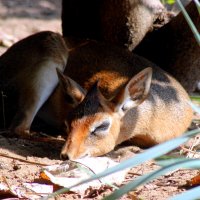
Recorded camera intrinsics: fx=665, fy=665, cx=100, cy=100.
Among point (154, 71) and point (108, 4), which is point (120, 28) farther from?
point (154, 71)

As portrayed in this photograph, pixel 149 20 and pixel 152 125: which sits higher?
pixel 149 20

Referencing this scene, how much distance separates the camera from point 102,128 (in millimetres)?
5594

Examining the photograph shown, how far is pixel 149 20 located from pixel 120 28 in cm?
37

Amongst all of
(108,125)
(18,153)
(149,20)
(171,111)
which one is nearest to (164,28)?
(149,20)

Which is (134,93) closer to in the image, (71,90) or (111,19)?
(71,90)

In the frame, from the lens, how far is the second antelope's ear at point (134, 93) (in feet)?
18.8

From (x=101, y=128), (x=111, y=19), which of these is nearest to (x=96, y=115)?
(x=101, y=128)

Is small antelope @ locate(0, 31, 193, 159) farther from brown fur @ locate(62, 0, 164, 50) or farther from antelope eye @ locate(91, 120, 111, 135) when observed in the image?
brown fur @ locate(62, 0, 164, 50)

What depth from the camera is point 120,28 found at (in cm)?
715

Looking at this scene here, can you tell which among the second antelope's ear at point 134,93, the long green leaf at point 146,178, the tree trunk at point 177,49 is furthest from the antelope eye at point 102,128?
the long green leaf at point 146,178

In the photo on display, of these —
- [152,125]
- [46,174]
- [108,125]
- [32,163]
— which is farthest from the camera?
[152,125]

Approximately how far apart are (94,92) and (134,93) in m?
0.42

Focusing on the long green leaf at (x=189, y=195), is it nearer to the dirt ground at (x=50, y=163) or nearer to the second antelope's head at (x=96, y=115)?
the dirt ground at (x=50, y=163)

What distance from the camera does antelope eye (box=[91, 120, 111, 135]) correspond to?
18.0 ft
